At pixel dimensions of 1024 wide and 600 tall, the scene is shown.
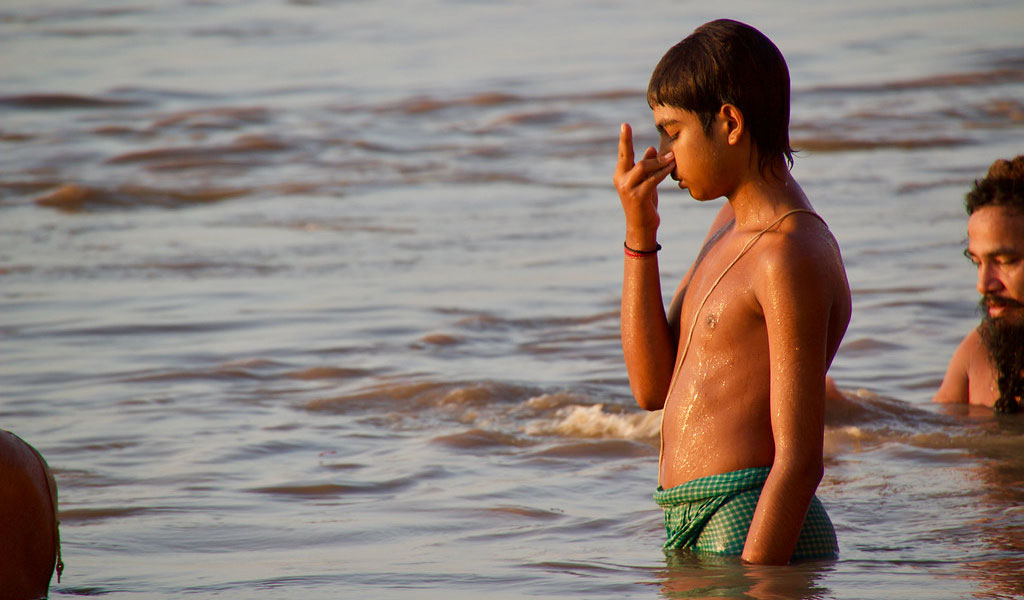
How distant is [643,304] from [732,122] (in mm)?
496

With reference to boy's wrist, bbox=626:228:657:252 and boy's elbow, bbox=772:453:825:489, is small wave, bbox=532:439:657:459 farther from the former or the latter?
boy's elbow, bbox=772:453:825:489

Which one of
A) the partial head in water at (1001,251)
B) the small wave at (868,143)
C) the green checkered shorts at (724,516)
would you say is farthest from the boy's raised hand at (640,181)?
the small wave at (868,143)

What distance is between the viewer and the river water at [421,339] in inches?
147

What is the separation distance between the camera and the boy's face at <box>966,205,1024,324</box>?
15.0 ft

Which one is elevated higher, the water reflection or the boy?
the boy

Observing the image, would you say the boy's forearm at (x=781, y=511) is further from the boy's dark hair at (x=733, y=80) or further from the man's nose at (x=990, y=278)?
the man's nose at (x=990, y=278)

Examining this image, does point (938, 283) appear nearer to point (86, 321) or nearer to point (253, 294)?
point (253, 294)

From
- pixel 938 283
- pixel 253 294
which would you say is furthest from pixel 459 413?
pixel 938 283

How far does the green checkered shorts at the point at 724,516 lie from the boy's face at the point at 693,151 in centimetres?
63

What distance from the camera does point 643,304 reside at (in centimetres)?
307

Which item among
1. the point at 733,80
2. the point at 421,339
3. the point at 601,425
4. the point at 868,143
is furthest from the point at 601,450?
the point at 868,143

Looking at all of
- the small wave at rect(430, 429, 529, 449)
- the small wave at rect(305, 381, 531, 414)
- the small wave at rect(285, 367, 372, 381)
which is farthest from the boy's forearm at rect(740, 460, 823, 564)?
the small wave at rect(285, 367, 372, 381)

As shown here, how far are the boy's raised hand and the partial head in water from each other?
2069 mm

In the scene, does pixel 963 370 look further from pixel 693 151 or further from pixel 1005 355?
pixel 693 151
